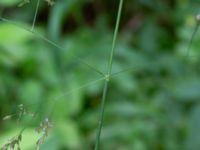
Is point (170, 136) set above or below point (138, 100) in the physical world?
below

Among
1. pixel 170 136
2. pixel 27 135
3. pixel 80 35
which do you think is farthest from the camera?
pixel 80 35

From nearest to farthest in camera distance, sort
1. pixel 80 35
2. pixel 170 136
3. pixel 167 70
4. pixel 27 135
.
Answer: pixel 27 135 < pixel 170 136 < pixel 167 70 < pixel 80 35

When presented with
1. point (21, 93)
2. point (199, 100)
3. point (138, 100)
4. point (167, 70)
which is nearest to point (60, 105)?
point (21, 93)

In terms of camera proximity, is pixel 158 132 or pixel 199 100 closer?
pixel 199 100

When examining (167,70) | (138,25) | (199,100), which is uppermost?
(138,25)

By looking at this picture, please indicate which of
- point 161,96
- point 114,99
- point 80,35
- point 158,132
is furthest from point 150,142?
point 80,35

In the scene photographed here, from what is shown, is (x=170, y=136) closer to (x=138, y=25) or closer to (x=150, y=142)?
(x=150, y=142)
